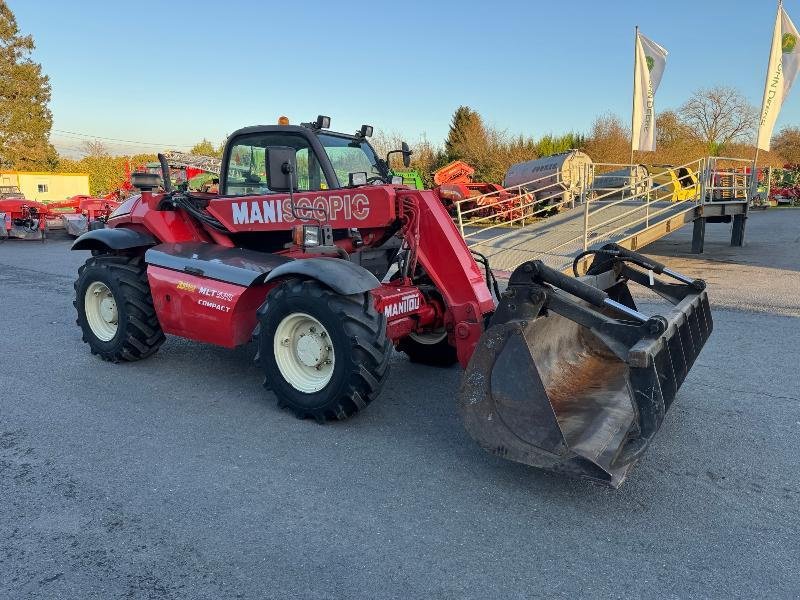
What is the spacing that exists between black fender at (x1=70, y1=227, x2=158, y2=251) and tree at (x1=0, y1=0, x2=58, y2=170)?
45917 millimetres

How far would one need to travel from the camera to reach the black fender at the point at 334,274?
4195mm

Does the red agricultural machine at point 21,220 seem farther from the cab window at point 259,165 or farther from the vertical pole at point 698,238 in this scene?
the vertical pole at point 698,238

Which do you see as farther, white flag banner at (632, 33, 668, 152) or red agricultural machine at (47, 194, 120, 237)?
red agricultural machine at (47, 194, 120, 237)

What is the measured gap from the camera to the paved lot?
9.03 ft

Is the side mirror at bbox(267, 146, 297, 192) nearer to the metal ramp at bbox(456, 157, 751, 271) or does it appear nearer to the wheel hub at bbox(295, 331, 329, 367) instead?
the wheel hub at bbox(295, 331, 329, 367)

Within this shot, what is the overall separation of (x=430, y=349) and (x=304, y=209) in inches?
68.7

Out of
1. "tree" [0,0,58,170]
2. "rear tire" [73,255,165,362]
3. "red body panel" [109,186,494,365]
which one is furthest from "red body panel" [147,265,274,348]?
"tree" [0,0,58,170]

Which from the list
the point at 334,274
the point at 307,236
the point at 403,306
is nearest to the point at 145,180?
the point at 307,236

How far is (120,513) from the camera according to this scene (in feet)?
10.7

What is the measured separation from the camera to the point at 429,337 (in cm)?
574

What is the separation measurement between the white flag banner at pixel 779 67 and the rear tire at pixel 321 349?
15.3 m

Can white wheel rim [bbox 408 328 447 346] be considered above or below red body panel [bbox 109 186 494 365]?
below

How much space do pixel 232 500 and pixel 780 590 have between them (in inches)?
105

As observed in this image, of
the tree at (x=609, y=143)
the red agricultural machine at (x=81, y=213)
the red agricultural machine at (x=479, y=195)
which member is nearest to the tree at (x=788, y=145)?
the tree at (x=609, y=143)
